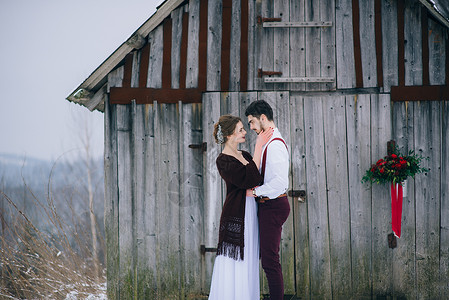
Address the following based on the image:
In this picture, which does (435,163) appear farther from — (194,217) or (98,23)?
(98,23)

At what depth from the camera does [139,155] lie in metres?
5.26

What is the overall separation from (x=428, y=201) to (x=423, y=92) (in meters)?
1.41

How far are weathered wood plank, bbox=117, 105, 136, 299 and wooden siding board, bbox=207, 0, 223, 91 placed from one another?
1.20m

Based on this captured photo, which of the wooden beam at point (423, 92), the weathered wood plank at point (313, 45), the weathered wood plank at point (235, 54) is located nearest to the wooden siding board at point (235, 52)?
the weathered wood plank at point (235, 54)

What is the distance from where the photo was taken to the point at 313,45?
520 centimetres

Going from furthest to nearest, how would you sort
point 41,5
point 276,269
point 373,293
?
point 41,5, point 373,293, point 276,269

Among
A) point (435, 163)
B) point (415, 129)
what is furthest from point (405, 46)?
point (435, 163)

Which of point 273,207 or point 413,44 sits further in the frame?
point 413,44

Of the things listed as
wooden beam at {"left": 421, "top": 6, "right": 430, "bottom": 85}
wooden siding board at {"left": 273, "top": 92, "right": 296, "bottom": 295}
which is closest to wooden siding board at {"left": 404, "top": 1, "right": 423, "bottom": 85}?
wooden beam at {"left": 421, "top": 6, "right": 430, "bottom": 85}

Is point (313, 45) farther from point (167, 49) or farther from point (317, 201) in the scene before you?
point (317, 201)

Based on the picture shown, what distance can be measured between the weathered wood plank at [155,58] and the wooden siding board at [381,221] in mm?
2944

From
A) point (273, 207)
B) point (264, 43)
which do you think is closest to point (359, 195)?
point (273, 207)

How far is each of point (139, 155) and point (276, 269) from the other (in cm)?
246

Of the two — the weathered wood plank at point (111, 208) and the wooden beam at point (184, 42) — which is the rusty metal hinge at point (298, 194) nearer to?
the wooden beam at point (184, 42)
